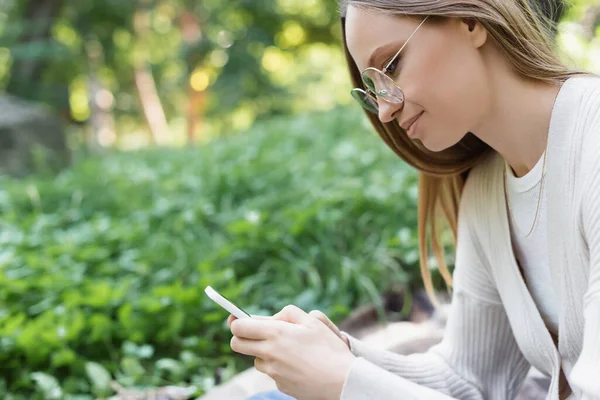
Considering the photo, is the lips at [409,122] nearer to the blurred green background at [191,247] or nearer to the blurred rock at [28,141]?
the blurred green background at [191,247]

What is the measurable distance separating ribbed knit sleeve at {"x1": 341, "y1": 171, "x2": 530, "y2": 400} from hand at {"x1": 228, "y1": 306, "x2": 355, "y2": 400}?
32cm

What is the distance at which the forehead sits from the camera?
118cm

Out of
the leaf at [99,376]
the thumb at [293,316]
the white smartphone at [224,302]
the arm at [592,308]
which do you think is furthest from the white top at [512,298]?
the leaf at [99,376]

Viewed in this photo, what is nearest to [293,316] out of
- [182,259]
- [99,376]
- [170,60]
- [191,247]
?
[99,376]

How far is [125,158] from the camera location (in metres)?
6.33

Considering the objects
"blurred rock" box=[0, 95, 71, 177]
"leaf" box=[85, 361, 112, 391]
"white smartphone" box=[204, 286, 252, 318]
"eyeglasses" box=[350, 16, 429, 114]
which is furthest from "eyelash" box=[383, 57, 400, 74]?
"blurred rock" box=[0, 95, 71, 177]

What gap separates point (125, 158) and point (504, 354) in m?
5.29

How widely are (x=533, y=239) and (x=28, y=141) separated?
582 cm

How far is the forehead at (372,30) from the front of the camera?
118cm

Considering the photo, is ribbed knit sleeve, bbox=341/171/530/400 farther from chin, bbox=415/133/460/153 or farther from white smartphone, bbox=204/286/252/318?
white smartphone, bbox=204/286/252/318

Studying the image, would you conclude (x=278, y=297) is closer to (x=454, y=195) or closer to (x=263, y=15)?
(x=454, y=195)

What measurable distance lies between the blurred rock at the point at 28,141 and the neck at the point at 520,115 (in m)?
5.17

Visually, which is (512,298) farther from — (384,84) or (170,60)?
(170,60)

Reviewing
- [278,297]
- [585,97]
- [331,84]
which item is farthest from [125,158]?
[331,84]
